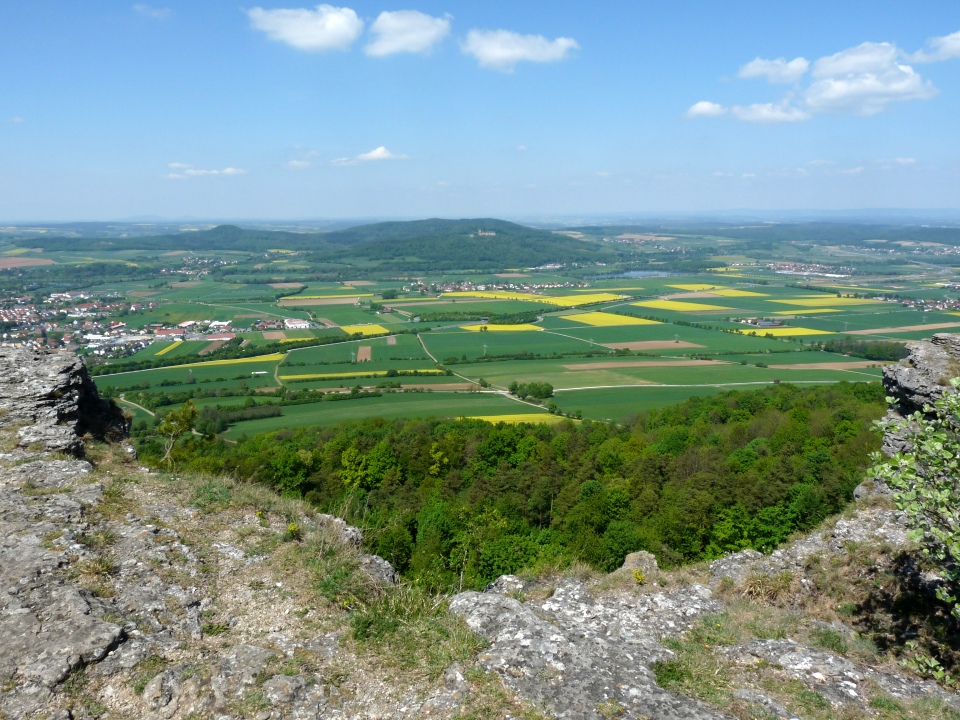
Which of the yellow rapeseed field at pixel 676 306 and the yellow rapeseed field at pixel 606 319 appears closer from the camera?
the yellow rapeseed field at pixel 606 319

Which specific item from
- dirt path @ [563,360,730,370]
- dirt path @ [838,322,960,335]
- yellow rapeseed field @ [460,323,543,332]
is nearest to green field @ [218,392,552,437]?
dirt path @ [563,360,730,370]

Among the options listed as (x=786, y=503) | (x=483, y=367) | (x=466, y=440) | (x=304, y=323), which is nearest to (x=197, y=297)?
(x=304, y=323)

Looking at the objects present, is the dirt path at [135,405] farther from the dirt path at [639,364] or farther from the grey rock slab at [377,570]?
the grey rock slab at [377,570]

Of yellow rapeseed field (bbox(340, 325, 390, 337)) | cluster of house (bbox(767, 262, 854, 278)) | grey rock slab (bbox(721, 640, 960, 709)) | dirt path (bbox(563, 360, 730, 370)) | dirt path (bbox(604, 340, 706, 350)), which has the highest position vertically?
cluster of house (bbox(767, 262, 854, 278))

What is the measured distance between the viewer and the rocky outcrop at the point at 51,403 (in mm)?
12562

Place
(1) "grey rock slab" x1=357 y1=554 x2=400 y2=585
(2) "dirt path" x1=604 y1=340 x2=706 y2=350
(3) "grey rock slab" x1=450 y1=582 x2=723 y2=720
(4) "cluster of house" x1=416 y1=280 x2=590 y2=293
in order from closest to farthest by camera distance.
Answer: (3) "grey rock slab" x1=450 y1=582 x2=723 y2=720
(1) "grey rock slab" x1=357 y1=554 x2=400 y2=585
(2) "dirt path" x1=604 y1=340 x2=706 y2=350
(4) "cluster of house" x1=416 y1=280 x2=590 y2=293

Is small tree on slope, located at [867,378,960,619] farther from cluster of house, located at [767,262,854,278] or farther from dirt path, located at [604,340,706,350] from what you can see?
cluster of house, located at [767,262,854,278]

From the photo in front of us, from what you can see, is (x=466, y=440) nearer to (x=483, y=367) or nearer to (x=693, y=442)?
(x=693, y=442)

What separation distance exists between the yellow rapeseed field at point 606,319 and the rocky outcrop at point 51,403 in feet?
249

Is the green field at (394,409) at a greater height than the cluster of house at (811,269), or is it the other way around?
the cluster of house at (811,269)

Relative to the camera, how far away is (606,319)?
298 ft

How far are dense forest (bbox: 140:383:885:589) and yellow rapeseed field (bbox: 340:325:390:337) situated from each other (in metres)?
43.6

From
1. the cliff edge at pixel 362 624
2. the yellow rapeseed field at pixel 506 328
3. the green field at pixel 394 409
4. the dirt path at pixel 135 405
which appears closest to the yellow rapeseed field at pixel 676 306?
the yellow rapeseed field at pixel 506 328

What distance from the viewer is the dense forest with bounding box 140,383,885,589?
18.2 m
